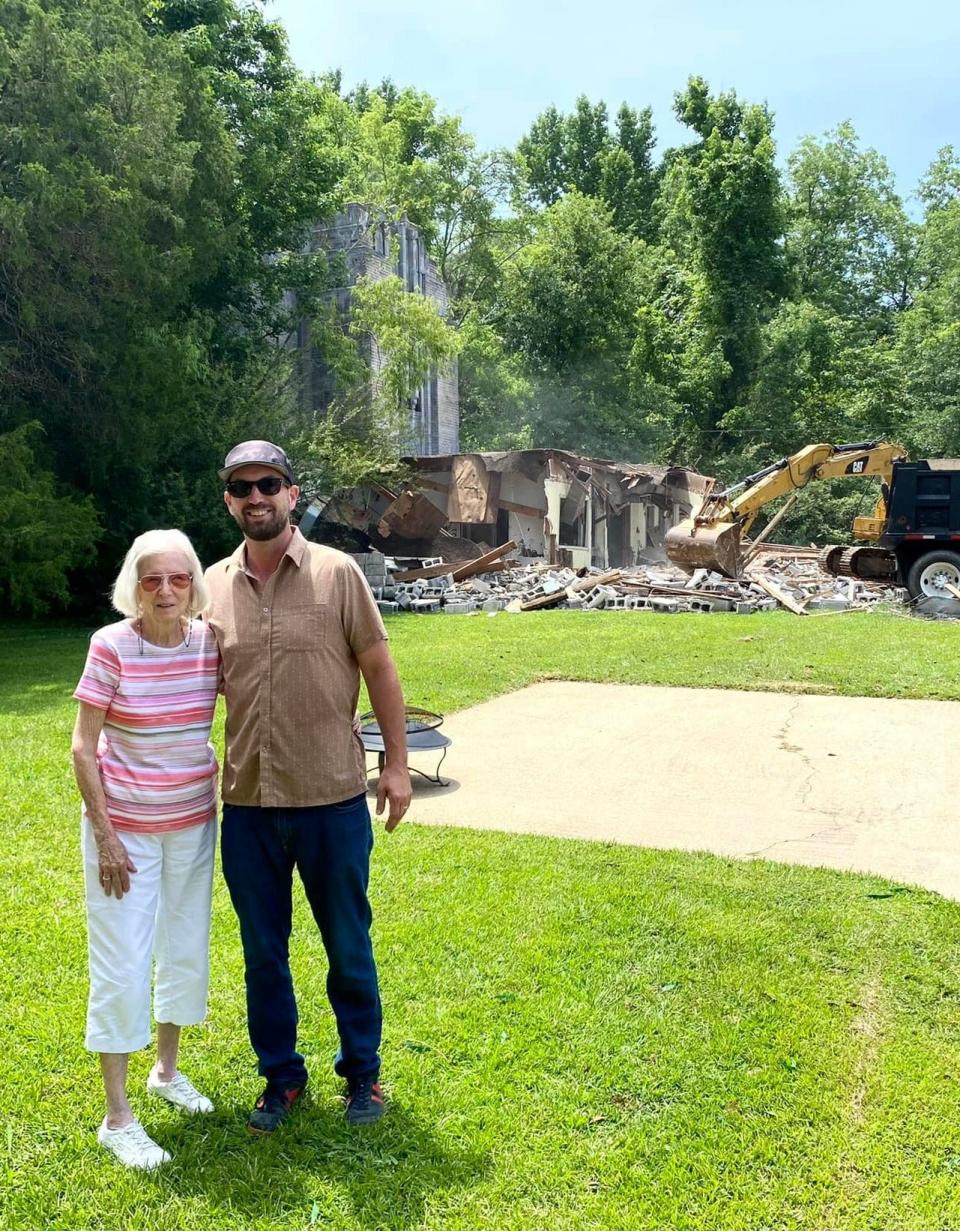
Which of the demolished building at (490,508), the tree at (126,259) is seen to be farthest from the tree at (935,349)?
the tree at (126,259)

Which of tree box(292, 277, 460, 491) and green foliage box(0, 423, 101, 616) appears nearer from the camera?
green foliage box(0, 423, 101, 616)

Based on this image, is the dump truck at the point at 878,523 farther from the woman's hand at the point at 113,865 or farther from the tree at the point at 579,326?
the tree at the point at 579,326

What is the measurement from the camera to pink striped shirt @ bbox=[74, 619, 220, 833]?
2.98m

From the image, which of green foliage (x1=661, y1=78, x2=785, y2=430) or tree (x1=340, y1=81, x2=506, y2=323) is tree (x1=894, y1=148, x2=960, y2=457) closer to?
green foliage (x1=661, y1=78, x2=785, y2=430)

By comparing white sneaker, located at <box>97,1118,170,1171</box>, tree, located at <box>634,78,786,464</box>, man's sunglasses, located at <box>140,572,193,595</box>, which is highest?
tree, located at <box>634,78,786,464</box>

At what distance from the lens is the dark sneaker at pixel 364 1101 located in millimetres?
3191

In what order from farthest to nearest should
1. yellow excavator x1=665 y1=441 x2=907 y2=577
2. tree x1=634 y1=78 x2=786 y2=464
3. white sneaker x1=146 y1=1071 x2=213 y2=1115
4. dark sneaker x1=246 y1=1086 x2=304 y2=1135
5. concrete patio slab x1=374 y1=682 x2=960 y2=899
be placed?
tree x1=634 y1=78 x2=786 y2=464 → yellow excavator x1=665 y1=441 x2=907 y2=577 → concrete patio slab x1=374 y1=682 x2=960 y2=899 → white sneaker x1=146 y1=1071 x2=213 y2=1115 → dark sneaker x1=246 y1=1086 x2=304 y2=1135

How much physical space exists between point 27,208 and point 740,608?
13.3m

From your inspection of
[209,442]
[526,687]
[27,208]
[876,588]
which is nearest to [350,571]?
[526,687]

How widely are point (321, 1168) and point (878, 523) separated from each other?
20.3 meters

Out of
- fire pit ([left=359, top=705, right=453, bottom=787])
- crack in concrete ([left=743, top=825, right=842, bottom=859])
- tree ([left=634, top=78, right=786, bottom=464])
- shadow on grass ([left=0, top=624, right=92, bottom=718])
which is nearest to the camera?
crack in concrete ([left=743, top=825, right=842, bottom=859])

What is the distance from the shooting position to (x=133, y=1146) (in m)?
3.04

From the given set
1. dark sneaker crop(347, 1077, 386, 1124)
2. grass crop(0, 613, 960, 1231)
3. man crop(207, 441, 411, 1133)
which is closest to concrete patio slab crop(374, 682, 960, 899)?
grass crop(0, 613, 960, 1231)

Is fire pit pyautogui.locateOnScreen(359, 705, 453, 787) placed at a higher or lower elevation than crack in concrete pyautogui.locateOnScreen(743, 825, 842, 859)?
higher
